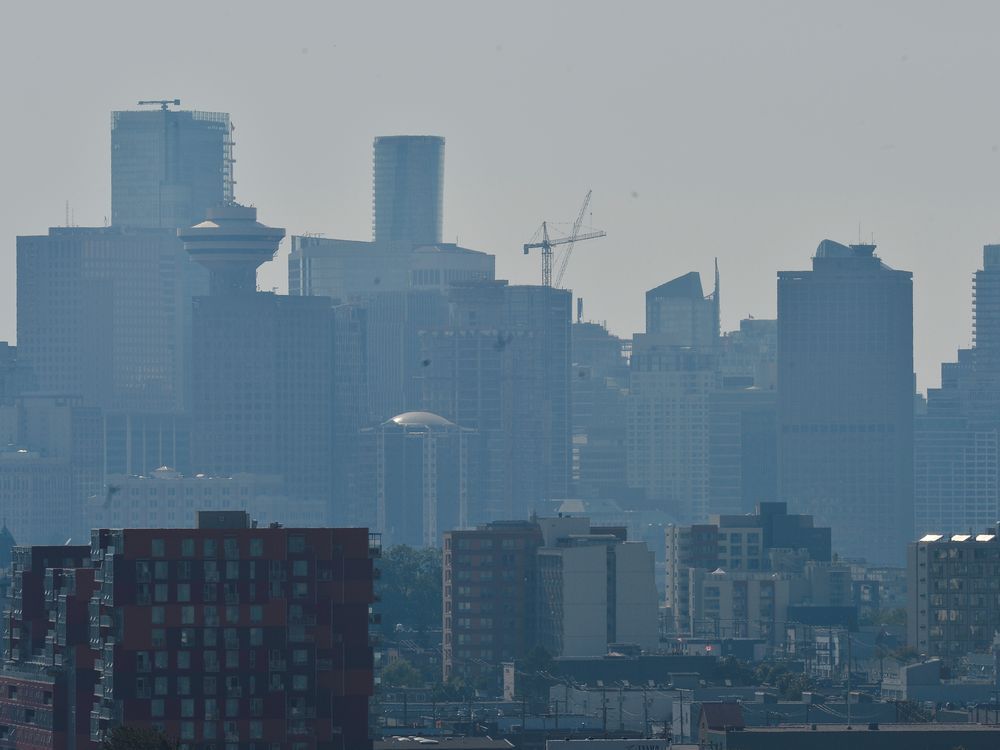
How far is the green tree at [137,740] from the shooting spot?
11631 centimetres

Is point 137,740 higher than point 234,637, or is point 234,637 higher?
point 234,637

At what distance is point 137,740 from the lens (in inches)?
4628

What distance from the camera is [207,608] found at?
453 ft

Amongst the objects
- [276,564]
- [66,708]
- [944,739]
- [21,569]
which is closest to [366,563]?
[276,564]

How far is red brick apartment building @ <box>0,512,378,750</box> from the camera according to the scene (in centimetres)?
13712

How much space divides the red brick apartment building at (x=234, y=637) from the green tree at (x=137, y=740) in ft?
44.5

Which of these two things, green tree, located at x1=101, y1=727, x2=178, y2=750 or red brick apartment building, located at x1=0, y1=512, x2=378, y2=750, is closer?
green tree, located at x1=101, y1=727, x2=178, y2=750

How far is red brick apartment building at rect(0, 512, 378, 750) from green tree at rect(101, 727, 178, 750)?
13.6m

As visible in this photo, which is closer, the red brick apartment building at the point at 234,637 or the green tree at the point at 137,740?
the green tree at the point at 137,740

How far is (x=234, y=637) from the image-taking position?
454ft

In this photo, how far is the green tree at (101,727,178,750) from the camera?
116312 millimetres

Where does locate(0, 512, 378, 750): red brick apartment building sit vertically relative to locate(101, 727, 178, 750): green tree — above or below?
above

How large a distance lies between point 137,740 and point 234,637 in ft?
68.3

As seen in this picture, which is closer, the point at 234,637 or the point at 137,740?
the point at 137,740
